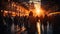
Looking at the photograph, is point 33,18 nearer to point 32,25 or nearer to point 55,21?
point 32,25

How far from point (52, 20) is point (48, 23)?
42 millimetres

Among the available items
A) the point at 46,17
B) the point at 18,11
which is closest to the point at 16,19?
the point at 18,11

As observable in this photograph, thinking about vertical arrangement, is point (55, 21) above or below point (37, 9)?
below

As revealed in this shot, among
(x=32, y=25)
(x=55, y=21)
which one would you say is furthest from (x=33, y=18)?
(x=55, y=21)

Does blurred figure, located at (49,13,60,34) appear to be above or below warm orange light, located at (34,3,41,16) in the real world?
below

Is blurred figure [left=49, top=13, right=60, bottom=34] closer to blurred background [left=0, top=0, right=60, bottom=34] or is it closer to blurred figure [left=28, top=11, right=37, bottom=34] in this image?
blurred background [left=0, top=0, right=60, bottom=34]

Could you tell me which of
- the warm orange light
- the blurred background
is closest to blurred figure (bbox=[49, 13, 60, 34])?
the blurred background

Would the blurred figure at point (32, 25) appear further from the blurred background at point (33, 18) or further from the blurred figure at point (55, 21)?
the blurred figure at point (55, 21)

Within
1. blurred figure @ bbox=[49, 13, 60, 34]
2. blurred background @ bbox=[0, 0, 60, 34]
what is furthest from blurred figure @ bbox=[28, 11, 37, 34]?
Answer: blurred figure @ bbox=[49, 13, 60, 34]

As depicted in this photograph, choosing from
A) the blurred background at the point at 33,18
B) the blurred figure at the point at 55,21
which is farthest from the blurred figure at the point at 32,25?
the blurred figure at the point at 55,21

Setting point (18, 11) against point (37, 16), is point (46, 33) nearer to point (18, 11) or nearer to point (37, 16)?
point (37, 16)

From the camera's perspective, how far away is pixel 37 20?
215 centimetres

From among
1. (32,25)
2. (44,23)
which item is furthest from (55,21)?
(32,25)

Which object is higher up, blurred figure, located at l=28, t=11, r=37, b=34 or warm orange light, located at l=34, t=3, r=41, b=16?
warm orange light, located at l=34, t=3, r=41, b=16
